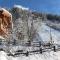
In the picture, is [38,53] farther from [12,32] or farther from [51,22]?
[51,22]

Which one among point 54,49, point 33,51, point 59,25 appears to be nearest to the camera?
point 33,51

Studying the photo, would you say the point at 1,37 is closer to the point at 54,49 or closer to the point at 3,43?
the point at 3,43

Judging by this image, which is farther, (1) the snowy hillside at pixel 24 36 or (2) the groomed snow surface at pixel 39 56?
(1) the snowy hillside at pixel 24 36

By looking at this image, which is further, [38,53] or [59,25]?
[59,25]

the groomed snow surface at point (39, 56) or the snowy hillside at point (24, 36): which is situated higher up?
the snowy hillside at point (24, 36)

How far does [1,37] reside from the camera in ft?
114

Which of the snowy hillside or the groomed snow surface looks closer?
the groomed snow surface

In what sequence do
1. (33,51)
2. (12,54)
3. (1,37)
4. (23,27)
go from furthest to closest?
(23,27) < (1,37) < (33,51) < (12,54)

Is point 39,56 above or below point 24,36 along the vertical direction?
below

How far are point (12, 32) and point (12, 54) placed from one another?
36.0 feet

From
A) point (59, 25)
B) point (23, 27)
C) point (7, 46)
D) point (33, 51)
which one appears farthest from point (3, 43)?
point (59, 25)

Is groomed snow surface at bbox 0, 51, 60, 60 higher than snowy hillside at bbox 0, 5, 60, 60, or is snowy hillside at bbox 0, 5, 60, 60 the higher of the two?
snowy hillside at bbox 0, 5, 60, 60

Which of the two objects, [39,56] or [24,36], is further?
[24,36]

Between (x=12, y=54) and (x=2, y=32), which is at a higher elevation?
(x=2, y=32)
